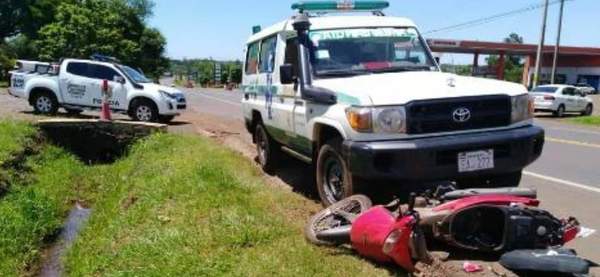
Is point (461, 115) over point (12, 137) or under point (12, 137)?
over

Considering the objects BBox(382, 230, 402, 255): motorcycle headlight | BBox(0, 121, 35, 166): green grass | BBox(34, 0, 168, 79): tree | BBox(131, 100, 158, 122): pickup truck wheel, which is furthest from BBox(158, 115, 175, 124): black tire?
BBox(34, 0, 168, 79): tree

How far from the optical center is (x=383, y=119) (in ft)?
18.5

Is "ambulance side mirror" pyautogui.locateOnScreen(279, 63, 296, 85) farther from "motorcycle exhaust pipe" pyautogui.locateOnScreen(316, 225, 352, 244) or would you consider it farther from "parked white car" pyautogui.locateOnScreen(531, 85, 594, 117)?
"parked white car" pyautogui.locateOnScreen(531, 85, 594, 117)

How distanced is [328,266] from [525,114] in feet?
8.50

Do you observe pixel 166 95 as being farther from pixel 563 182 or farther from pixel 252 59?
pixel 563 182

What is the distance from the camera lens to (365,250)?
4965 mm

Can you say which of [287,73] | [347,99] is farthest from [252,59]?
[347,99]

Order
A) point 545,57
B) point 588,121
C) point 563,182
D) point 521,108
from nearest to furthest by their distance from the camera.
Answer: point 521,108
point 563,182
point 588,121
point 545,57

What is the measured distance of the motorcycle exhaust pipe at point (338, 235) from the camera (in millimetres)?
5305

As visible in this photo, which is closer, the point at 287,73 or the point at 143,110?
the point at 287,73

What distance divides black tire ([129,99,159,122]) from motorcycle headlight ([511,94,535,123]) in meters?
13.5

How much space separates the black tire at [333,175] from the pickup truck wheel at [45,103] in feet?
45.3

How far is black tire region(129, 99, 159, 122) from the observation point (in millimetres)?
18109

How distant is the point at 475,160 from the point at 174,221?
299 centimetres
